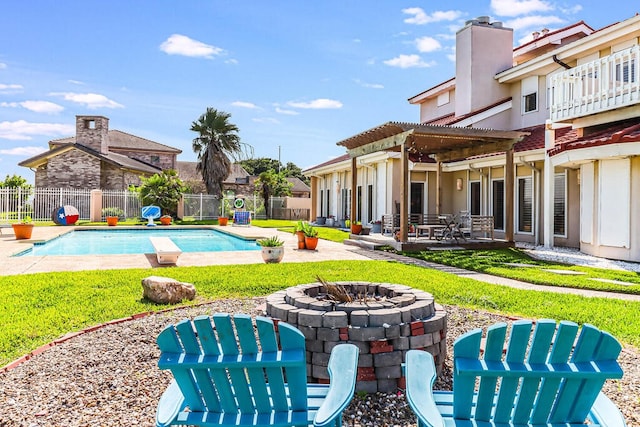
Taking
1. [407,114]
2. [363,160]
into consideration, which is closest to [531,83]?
[363,160]

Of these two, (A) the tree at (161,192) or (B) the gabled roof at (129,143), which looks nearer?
(A) the tree at (161,192)

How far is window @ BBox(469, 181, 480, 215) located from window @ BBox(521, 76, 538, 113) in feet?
10.6

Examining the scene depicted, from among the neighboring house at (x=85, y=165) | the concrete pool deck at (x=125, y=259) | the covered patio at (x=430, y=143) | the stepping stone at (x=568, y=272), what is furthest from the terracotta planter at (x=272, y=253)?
the neighboring house at (x=85, y=165)

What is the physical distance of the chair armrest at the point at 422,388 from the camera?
201 cm

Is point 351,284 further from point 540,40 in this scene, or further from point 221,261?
point 540,40

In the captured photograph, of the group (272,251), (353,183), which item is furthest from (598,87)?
(272,251)

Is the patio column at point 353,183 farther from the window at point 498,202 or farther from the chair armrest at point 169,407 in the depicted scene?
Answer: the chair armrest at point 169,407

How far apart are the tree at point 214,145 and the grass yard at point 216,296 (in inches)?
916

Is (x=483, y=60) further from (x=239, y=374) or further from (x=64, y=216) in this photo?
(x=64, y=216)

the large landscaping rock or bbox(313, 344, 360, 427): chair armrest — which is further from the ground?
bbox(313, 344, 360, 427): chair armrest

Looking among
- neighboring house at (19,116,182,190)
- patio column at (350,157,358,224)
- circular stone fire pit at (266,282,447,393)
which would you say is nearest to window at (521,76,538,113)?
patio column at (350,157,358,224)

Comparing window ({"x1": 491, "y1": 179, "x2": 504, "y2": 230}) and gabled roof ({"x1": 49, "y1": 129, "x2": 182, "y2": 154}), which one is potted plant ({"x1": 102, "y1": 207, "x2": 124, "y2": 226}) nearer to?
gabled roof ({"x1": 49, "y1": 129, "x2": 182, "y2": 154})

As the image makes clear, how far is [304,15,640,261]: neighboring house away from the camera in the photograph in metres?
11.1

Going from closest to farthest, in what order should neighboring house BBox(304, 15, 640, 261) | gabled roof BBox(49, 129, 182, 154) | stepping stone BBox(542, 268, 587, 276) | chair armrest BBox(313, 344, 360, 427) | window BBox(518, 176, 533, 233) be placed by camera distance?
1. chair armrest BBox(313, 344, 360, 427)
2. stepping stone BBox(542, 268, 587, 276)
3. neighboring house BBox(304, 15, 640, 261)
4. window BBox(518, 176, 533, 233)
5. gabled roof BBox(49, 129, 182, 154)
